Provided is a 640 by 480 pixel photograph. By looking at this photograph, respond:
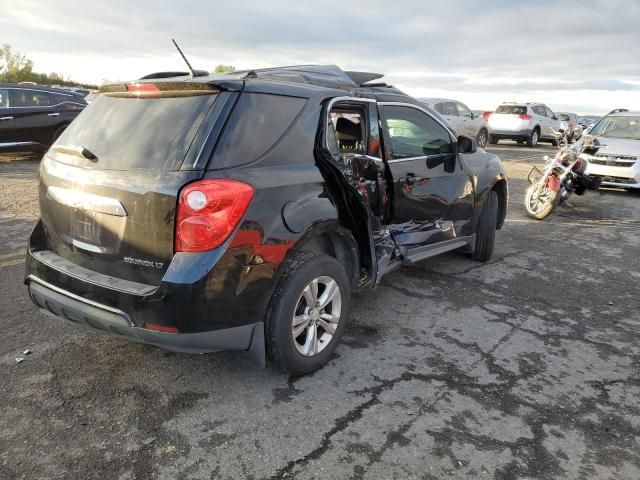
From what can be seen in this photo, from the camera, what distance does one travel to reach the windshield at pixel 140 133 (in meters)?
2.74

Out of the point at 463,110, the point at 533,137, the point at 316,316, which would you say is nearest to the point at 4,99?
the point at 316,316

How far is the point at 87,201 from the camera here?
9.33ft

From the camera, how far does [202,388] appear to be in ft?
9.93

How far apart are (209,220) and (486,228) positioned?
146 inches

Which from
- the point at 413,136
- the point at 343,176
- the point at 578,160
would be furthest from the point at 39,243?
the point at 578,160

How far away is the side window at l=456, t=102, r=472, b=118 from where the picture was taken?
1840 centimetres

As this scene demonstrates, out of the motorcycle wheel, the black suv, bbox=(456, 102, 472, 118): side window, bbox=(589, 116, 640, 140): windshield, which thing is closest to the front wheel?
bbox=(456, 102, 472, 118): side window

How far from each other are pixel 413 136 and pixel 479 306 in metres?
1.53

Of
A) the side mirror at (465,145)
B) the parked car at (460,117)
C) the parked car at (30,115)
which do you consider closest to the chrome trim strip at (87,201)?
the side mirror at (465,145)

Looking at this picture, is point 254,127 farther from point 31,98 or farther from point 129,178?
point 31,98

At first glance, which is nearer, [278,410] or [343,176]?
[278,410]

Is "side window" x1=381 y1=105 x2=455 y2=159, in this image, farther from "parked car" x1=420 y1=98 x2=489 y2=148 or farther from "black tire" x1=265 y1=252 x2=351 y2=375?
"parked car" x1=420 y1=98 x2=489 y2=148

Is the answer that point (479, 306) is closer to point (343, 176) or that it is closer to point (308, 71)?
point (343, 176)

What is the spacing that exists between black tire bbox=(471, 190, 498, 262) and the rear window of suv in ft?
58.1
